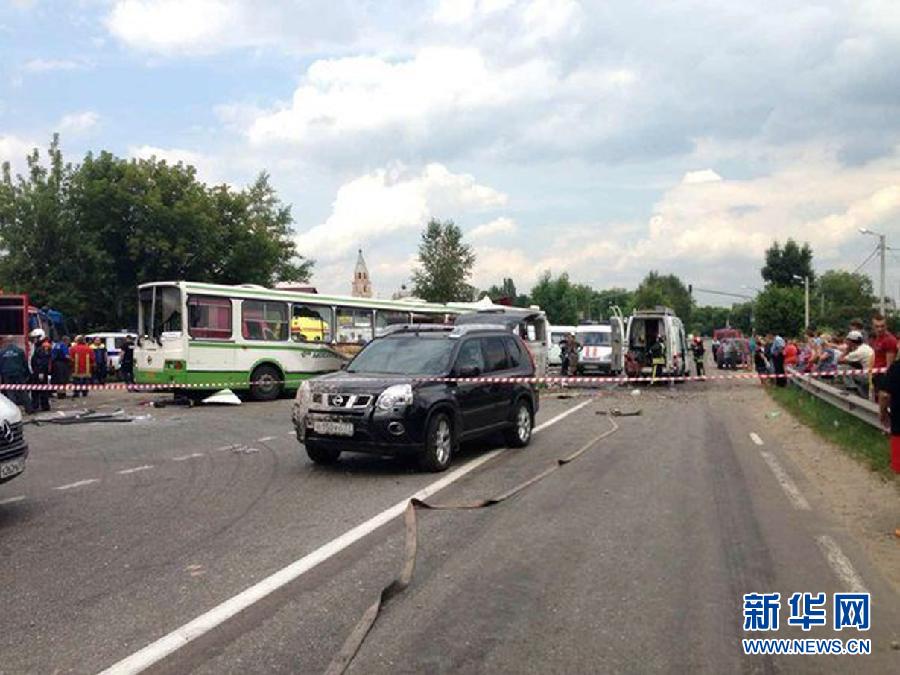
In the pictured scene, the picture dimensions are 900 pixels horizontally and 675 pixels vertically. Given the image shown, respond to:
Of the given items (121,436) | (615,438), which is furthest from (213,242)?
(615,438)

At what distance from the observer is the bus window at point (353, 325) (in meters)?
24.4

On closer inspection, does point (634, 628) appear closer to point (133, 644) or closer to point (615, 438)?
point (133, 644)

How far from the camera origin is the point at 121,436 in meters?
14.2

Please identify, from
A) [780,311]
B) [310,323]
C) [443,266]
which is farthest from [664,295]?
[310,323]

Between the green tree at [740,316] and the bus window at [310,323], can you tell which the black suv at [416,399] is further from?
the green tree at [740,316]

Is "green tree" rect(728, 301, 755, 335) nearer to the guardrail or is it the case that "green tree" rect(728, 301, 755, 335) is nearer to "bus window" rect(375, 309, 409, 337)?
"bus window" rect(375, 309, 409, 337)

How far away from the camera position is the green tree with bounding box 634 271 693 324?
371ft

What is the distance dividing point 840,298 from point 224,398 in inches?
3505

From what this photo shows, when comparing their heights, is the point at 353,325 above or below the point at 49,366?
above

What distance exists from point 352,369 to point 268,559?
16.0 ft

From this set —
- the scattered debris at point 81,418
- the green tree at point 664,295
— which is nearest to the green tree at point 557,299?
the green tree at point 664,295

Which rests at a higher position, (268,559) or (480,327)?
(480,327)

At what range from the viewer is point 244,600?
5.20 metres

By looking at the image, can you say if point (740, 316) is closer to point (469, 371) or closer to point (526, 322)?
point (526, 322)
